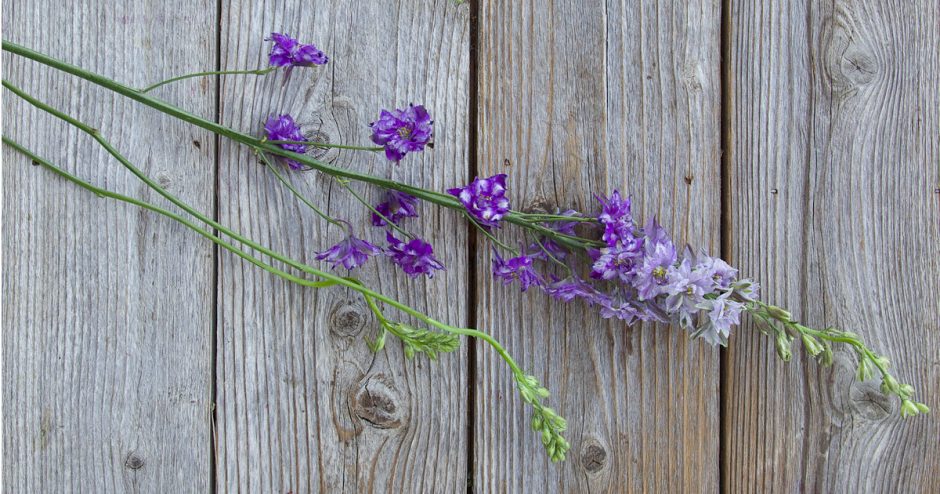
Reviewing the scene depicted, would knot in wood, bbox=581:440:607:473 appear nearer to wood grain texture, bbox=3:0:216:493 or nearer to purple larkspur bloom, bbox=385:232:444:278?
purple larkspur bloom, bbox=385:232:444:278

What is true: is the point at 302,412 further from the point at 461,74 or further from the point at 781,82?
the point at 781,82

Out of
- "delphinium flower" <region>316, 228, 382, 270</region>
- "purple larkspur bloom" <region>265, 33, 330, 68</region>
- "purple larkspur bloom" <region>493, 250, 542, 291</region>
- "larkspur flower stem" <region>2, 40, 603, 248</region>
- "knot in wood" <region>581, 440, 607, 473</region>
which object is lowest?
"knot in wood" <region>581, 440, 607, 473</region>

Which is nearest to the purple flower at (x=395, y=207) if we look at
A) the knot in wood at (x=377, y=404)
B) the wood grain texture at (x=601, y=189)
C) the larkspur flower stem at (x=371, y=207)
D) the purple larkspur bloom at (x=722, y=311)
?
the larkspur flower stem at (x=371, y=207)

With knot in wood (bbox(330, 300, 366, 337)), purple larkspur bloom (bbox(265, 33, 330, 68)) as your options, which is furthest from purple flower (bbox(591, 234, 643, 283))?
purple larkspur bloom (bbox(265, 33, 330, 68))

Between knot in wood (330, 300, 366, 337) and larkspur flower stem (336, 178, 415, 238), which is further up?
larkspur flower stem (336, 178, 415, 238)

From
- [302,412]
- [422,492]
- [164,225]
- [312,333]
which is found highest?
[164,225]

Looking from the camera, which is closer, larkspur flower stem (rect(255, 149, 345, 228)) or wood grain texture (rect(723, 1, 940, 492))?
larkspur flower stem (rect(255, 149, 345, 228))

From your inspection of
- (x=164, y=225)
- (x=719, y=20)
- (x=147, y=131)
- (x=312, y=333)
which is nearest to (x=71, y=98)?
(x=147, y=131)
